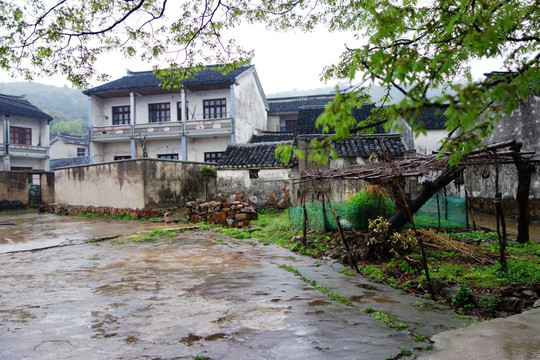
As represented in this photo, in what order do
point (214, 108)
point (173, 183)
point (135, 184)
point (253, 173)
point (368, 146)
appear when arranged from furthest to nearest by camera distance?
point (214, 108), point (173, 183), point (253, 173), point (135, 184), point (368, 146)

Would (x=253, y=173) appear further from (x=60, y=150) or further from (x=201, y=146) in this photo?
(x=60, y=150)

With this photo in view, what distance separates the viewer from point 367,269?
6371 mm

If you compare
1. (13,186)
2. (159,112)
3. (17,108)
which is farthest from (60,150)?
(159,112)

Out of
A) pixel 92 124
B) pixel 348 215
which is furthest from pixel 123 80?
pixel 348 215

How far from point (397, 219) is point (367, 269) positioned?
134 centimetres

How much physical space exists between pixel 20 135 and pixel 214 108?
16.0m

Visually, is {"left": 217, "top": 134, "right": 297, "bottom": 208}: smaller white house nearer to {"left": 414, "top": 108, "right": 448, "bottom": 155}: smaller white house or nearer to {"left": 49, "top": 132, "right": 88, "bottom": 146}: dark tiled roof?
{"left": 414, "top": 108, "right": 448, "bottom": 155}: smaller white house

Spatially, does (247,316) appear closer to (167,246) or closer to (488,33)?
(488,33)

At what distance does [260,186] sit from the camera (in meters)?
15.5

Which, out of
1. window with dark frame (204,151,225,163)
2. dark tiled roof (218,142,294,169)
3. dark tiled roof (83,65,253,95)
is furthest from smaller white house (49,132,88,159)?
dark tiled roof (218,142,294,169)

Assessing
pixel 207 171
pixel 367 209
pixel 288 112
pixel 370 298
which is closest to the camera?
pixel 370 298

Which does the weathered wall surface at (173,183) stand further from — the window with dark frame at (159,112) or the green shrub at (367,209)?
the green shrub at (367,209)

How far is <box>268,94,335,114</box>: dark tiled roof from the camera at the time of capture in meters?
28.6

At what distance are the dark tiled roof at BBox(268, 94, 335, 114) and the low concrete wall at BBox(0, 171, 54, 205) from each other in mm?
17256
